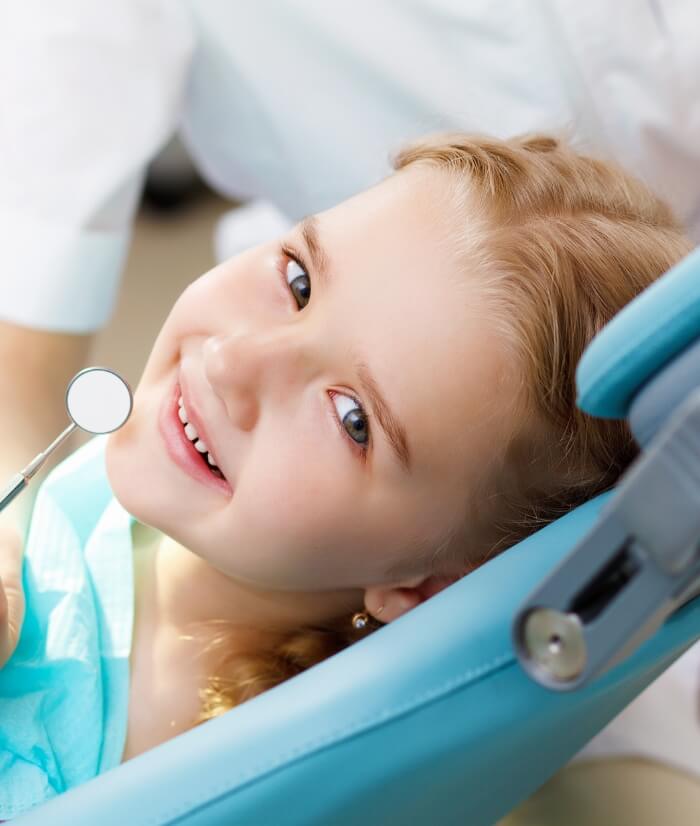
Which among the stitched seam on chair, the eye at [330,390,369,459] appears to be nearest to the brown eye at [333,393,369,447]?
the eye at [330,390,369,459]

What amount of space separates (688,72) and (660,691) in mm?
631

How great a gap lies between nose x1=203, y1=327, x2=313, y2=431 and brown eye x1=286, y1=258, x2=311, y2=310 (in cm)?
4

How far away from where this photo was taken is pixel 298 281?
2.67 ft

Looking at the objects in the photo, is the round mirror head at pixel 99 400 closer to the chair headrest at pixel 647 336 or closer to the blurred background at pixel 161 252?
the chair headrest at pixel 647 336

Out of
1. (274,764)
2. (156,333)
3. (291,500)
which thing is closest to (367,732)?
(274,764)

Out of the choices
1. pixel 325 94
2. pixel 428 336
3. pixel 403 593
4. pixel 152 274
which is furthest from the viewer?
pixel 152 274

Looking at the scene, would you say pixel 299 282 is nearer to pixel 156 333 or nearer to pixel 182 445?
pixel 182 445

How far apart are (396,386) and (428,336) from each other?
4 centimetres

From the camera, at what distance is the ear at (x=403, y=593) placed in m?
0.84

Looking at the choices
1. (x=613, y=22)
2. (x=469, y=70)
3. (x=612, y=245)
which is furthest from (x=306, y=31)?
(x=612, y=245)

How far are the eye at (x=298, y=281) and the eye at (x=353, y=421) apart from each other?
87 mm

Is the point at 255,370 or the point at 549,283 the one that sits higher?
the point at 549,283

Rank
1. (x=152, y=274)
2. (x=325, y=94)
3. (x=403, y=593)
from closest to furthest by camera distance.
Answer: (x=403, y=593), (x=325, y=94), (x=152, y=274)

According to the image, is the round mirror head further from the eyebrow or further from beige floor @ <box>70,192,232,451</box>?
beige floor @ <box>70,192,232,451</box>
